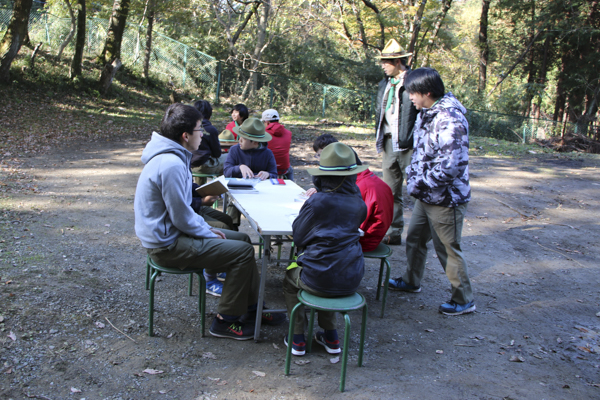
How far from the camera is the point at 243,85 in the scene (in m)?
21.1

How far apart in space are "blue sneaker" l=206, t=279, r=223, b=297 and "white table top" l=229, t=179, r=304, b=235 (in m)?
0.81

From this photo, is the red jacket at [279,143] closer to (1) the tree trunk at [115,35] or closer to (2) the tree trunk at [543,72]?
(1) the tree trunk at [115,35]

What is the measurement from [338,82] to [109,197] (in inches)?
722

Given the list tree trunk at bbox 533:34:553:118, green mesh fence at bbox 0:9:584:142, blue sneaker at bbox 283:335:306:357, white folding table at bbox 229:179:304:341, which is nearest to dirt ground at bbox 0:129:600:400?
blue sneaker at bbox 283:335:306:357

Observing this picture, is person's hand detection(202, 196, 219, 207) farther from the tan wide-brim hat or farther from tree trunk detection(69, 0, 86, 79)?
tree trunk detection(69, 0, 86, 79)

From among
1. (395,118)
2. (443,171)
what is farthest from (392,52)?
(443,171)

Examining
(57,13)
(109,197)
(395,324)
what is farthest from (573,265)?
(57,13)

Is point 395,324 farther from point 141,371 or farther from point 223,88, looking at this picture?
point 223,88

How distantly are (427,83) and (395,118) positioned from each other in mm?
1401

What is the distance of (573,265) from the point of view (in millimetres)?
5664

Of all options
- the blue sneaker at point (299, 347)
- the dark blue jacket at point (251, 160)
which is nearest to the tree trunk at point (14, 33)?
the dark blue jacket at point (251, 160)

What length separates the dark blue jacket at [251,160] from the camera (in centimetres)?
541

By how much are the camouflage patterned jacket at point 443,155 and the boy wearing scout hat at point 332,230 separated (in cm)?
105

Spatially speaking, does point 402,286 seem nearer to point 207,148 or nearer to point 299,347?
point 299,347
